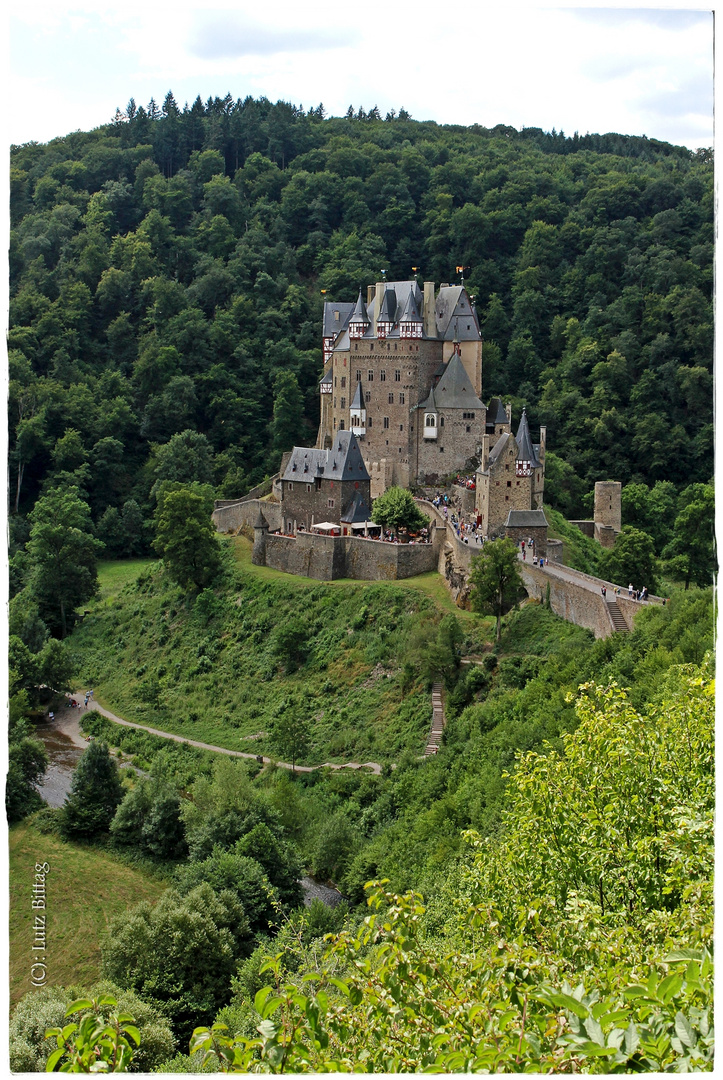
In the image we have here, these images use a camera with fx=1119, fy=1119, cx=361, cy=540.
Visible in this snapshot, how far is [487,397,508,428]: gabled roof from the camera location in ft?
179

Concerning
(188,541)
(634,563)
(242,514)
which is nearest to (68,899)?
(634,563)

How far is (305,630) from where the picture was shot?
152 feet

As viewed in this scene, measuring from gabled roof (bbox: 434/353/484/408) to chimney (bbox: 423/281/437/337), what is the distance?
226 cm

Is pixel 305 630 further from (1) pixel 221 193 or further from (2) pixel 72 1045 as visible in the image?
(1) pixel 221 193

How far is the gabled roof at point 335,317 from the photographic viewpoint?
6294cm

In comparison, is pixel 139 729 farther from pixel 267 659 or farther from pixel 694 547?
pixel 694 547

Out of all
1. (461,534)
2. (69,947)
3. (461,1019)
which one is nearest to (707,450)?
(461,534)

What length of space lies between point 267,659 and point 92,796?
1281cm

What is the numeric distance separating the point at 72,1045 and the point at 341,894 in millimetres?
24410

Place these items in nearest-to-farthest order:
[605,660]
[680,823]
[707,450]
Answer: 1. [680,823]
2. [605,660]
3. [707,450]

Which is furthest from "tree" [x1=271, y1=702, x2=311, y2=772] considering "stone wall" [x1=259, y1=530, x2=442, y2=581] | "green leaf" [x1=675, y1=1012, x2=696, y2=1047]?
"green leaf" [x1=675, y1=1012, x2=696, y2=1047]

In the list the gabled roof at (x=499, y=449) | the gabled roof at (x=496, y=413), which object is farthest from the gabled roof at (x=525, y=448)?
the gabled roof at (x=496, y=413)

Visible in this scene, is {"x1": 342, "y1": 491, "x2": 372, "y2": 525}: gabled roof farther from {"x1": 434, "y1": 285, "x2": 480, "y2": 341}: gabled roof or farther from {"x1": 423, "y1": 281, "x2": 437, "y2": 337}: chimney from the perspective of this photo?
{"x1": 434, "y1": 285, "x2": 480, "y2": 341}: gabled roof

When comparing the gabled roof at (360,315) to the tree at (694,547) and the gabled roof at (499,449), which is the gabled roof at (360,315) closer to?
the gabled roof at (499,449)
